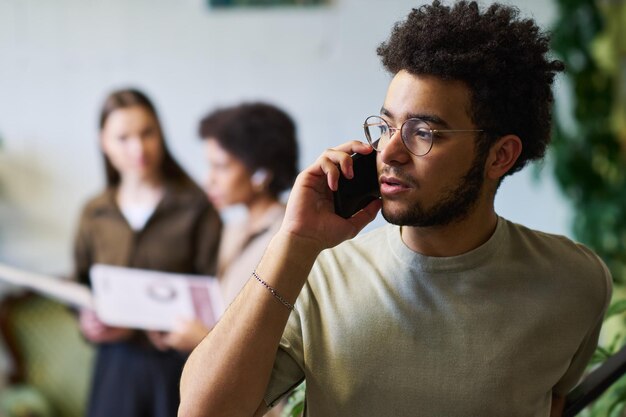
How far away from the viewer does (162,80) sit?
10.8 feet

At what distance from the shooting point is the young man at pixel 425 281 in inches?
47.9

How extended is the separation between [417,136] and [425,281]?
222mm

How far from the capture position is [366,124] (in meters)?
1.32

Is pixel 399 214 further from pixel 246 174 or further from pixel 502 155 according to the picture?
pixel 246 174

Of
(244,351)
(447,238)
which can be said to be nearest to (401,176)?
(447,238)

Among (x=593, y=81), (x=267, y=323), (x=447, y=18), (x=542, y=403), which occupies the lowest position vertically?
(x=542, y=403)

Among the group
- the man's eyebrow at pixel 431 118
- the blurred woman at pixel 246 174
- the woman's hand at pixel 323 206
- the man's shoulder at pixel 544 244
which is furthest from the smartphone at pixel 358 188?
the blurred woman at pixel 246 174

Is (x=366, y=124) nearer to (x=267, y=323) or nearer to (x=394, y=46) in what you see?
(x=394, y=46)

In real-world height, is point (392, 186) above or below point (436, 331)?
above

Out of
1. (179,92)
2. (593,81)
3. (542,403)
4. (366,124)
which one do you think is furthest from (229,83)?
(542,403)

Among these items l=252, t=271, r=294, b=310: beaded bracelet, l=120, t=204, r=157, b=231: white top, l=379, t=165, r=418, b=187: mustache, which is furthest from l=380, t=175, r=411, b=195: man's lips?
l=120, t=204, r=157, b=231: white top

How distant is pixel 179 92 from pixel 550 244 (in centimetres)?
218

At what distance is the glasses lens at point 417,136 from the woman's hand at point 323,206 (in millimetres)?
95

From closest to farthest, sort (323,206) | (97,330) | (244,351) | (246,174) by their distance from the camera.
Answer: (244,351) → (323,206) → (246,174) → (97,330)
